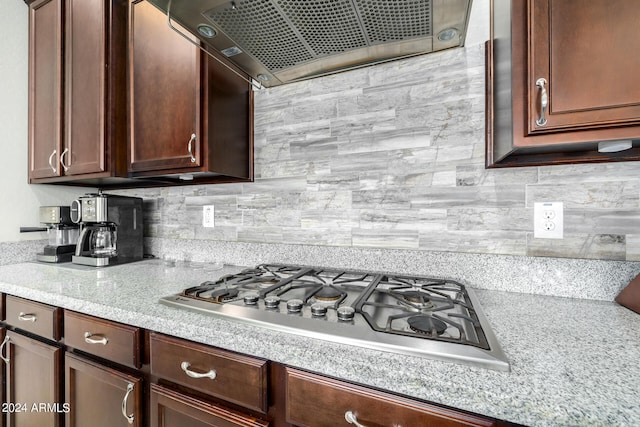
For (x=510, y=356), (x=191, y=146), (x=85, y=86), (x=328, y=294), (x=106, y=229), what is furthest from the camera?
(x=106, y=229)

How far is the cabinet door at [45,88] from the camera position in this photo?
1.53 metres

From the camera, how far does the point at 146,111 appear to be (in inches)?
52.8

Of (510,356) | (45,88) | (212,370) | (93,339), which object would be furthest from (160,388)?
(45,88)

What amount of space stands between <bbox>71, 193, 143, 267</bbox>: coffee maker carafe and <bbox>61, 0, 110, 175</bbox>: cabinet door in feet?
0.59

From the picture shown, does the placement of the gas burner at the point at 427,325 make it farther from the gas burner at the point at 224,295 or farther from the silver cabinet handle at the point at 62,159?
the silver cabinet handle at the point at 62,159

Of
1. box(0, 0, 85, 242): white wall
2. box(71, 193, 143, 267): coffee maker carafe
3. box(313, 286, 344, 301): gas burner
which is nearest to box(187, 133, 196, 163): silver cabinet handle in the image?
box(71, 193, 143, 267): coffee maker carafe

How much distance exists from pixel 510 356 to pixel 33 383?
1.68 meters

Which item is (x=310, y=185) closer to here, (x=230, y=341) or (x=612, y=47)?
(x=230, y=341)

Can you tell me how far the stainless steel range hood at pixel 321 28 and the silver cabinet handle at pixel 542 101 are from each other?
0.29 meters

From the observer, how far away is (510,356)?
55 cm

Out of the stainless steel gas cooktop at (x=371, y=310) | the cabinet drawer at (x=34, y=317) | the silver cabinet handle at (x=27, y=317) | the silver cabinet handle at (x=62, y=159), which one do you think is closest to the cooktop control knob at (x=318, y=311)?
the stainless steel gas cooktop at (x=371, y=310)

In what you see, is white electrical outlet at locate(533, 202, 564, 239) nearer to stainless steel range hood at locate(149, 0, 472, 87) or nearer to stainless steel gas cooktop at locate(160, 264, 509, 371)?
stainless steel gas cooktop at locate(160, 264, 509, 371)

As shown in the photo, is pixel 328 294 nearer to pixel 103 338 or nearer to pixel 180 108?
pixel 103 338

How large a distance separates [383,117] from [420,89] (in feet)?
0.58
